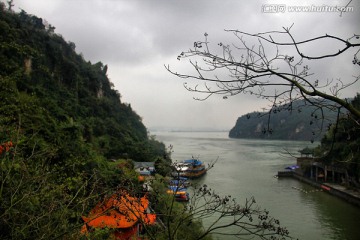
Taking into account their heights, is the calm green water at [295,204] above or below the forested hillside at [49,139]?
below

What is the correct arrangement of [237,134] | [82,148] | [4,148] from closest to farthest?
1. [4,148]
2. [82,148]
3. [237,134]

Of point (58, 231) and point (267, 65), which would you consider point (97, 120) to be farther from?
point (267, 65)

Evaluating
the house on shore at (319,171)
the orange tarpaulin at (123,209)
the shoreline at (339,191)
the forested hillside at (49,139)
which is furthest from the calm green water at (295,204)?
the forested hillside at (49,139)

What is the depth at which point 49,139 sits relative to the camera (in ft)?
41.6

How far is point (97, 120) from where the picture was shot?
32438mm

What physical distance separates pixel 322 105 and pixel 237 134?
404 feet

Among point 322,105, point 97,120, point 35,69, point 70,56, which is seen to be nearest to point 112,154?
point 97,120

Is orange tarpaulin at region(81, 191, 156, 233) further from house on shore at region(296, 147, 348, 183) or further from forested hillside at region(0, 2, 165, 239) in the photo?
house on shore at region(296, 147, 348, 183)

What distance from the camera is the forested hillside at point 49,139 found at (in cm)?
398

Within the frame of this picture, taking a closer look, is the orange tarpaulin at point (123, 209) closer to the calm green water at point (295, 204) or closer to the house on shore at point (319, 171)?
the calm green water at point (295, 204)

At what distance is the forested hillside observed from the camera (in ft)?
13.0

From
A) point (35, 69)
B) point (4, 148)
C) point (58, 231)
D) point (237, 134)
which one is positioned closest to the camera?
point (58, 231)

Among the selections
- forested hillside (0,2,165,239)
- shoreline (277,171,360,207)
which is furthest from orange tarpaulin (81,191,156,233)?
shoreline (277,171,360,207)

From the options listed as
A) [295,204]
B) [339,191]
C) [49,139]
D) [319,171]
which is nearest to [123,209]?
[49,139]
